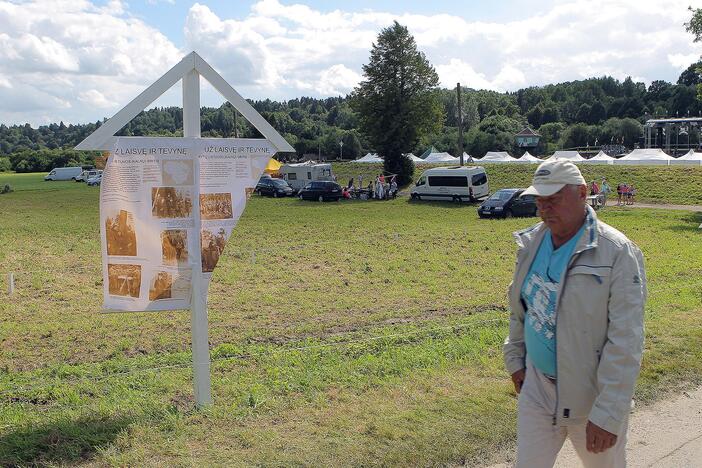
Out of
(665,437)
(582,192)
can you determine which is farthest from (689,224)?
(582,192)

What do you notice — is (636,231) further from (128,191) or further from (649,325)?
(128,191)

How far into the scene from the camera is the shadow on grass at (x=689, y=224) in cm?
2440

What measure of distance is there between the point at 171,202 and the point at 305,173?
153 feet

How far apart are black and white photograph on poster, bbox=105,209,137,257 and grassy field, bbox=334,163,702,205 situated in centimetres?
3970

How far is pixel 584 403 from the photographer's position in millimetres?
3188

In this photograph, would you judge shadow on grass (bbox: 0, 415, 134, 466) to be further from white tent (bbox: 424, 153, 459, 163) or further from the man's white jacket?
white tent (bbox: 424, 153, 459, 163)

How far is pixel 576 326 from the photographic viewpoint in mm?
3098

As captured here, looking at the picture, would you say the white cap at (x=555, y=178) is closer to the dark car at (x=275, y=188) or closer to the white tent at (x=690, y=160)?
the dark car at (x=275, y=188)

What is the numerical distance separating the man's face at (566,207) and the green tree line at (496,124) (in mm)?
50754

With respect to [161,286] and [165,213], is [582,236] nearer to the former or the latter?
[165,213]

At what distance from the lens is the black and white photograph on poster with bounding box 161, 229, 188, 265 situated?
549cm

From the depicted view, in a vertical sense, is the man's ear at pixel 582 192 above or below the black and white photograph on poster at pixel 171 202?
above

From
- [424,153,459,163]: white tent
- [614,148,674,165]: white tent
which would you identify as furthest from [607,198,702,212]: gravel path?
[424,153,459,163]: white tent

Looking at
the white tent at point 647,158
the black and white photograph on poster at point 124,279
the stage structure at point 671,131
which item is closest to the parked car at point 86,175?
the white tent at point 647,158
